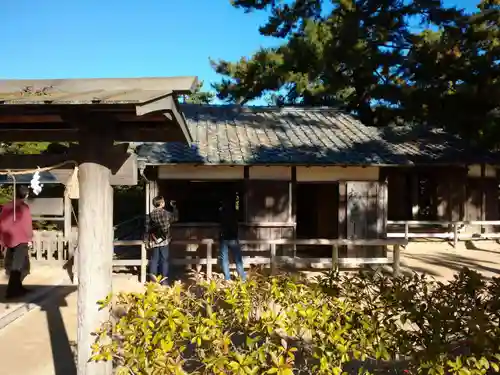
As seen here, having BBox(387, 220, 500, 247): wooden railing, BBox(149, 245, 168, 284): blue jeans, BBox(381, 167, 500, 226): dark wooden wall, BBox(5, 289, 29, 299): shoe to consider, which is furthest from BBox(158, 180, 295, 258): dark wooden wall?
BBox(381, 167, 500, 226): dark wooden wall

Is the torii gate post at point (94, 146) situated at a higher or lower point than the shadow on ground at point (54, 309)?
higher

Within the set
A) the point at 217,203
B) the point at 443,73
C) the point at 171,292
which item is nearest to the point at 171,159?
the point at 217,203

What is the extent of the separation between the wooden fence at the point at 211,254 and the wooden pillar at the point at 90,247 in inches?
182

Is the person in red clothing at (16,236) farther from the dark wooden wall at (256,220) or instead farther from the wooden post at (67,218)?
the dark wooden wall at (256,220)

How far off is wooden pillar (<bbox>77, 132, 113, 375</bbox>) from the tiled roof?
586cm

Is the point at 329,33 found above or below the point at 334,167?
above

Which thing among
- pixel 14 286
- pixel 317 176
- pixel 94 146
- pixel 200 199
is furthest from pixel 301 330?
pixel 200 199

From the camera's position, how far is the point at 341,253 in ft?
32.9

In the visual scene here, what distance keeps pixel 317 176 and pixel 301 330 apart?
23.8 ft

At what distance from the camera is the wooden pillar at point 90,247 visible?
9.78 ft

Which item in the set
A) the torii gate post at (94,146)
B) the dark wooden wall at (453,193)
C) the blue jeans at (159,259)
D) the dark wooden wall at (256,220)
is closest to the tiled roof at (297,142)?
the dark wooden wall at (256,220)

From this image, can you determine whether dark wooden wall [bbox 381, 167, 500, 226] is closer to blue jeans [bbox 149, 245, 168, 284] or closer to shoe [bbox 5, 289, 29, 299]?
blue jeans [bbox 149, 245, 168, 284]

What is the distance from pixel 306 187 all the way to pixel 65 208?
332 inches

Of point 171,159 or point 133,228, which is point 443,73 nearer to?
point 171,159
